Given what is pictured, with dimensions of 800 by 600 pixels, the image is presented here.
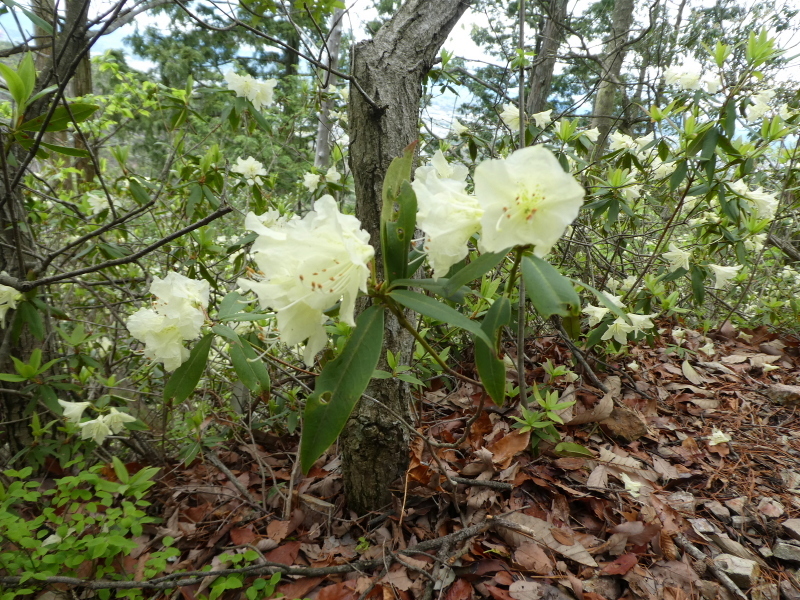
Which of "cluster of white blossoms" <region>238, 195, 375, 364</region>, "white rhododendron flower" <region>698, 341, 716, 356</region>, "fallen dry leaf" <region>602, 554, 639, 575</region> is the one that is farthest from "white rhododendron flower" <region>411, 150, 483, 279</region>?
"white rhododendron flower" <region>698, 341, 716, 356</region>

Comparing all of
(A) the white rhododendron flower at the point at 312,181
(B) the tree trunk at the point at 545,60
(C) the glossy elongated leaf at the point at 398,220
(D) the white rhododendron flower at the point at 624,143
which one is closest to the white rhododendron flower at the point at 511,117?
(D) the white rhododendron flower at the point at 624,143

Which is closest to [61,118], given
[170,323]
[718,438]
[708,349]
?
[170,323]

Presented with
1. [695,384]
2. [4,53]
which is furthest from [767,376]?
[4,53]

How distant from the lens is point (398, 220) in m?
0.89

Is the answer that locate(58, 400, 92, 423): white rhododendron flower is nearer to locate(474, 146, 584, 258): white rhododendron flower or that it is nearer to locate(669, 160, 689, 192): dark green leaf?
locate(474, 146, 584, 258): white rhododendron flower

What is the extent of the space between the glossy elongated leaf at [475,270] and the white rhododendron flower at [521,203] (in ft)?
0.11

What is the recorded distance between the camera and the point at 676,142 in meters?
2.48

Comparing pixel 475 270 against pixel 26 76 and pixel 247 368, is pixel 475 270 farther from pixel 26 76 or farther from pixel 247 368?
pixel 26 76

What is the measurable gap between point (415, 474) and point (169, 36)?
1106cm

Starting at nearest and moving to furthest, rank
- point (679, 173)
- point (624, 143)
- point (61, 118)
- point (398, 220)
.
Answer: point (398, 220) < point (61, 118) < point (679, 173) < point (624, 143)

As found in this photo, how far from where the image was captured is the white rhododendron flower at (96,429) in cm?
173

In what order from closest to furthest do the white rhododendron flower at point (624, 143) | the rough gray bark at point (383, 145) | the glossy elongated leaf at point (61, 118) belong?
the glossy elongated leaf at point (61, 118), the rough gray bark at point (383, 145), the white rhododendron flower at point (624, 143)

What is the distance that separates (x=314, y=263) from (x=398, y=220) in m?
0.20

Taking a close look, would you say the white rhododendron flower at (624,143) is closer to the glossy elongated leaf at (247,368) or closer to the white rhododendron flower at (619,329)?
the white rhododendron flower at (619,329)
